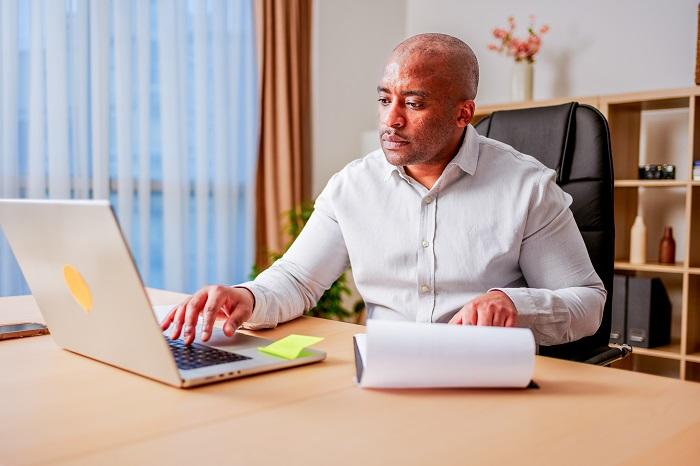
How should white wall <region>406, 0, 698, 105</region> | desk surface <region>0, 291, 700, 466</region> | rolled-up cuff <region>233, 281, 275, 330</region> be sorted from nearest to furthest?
desk surface <region>0, 291, 700, 466</region>, rolled-up cuff <region>233, 281, 275, 330</region>, white wall <region>406, 0, 698, 105</region>

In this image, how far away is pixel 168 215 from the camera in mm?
3559

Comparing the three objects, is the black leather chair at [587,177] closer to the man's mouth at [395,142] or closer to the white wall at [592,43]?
the man's mouth at [395,142]

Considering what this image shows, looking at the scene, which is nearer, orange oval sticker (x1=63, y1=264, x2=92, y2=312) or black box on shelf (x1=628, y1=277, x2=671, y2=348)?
orange oval sticker (x1=63, y1=264, x2=92, y2=312)

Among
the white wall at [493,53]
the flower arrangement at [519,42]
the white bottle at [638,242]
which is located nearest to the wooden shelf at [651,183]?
the white bottle at [638,242]

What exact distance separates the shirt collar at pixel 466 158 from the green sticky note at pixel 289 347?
0.56 meters

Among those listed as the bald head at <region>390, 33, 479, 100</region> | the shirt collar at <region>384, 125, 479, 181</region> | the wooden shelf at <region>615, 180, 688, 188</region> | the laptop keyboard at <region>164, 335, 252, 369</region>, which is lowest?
the laptop keyboard at <region>164, 335, 252, 369</region>

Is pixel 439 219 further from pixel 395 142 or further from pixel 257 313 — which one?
pixel 257 313

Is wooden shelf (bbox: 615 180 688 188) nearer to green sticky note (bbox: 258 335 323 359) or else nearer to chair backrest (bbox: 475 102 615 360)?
chair backrest (bbox: 475 102 615 360)

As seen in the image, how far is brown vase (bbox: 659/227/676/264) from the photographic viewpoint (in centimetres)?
321

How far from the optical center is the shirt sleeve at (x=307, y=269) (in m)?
1.47

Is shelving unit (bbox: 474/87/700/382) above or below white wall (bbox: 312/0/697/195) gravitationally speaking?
below

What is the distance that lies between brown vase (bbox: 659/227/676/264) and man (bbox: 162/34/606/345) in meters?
1.84

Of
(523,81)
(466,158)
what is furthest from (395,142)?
(523,81)

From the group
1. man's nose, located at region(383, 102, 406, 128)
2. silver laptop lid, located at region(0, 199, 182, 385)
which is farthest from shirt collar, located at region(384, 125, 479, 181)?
silver laptop lid, located at region(0, 199, 182, 385)
